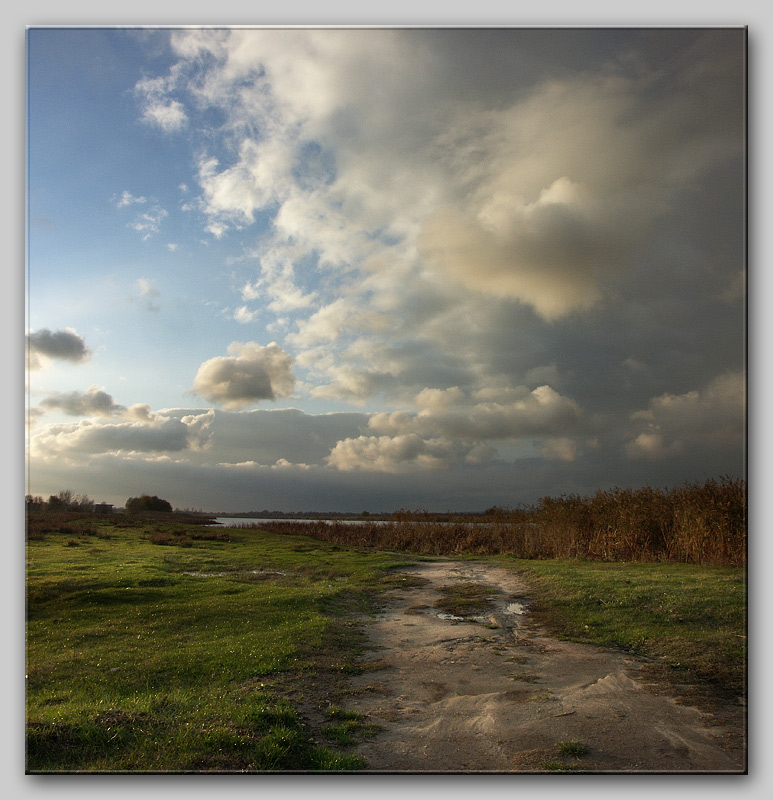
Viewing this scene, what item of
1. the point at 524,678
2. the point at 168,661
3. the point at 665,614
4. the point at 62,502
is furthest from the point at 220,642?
the point at 665,614

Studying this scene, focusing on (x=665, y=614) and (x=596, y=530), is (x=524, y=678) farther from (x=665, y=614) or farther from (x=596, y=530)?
(x=596, y=530)

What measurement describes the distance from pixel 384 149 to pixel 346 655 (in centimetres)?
704

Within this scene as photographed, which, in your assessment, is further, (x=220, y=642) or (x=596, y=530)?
(x=596, y=530)

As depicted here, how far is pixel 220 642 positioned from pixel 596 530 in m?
13.0

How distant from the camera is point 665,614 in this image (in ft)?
25.7

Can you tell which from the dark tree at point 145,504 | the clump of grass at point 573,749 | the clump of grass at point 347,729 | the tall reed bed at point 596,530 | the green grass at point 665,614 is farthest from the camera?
the tall reed bed at point 596,530

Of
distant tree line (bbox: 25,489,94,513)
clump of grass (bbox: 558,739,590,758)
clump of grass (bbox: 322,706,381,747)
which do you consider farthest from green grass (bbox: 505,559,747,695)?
distant tree line (bbox: 25,489,94,513)

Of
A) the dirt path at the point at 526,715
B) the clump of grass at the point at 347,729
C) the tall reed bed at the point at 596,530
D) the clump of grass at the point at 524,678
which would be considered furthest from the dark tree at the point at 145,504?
the tall reed bed at the point at 596,530

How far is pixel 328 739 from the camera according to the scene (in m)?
4.65

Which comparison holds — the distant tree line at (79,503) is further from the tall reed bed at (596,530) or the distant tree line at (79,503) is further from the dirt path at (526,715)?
the tall reed bed at (596,530)

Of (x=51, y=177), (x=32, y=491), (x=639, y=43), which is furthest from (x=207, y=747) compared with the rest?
(x=639, y=43)

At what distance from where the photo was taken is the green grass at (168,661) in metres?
4.48

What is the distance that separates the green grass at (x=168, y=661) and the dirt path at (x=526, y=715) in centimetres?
53

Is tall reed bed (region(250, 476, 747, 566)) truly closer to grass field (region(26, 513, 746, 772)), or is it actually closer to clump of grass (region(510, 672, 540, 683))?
grass field (region(26, 513, 746, 772))
